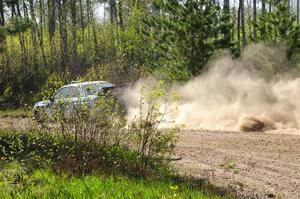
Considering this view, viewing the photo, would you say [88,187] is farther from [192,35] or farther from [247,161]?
[192,35]

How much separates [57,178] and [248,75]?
1322cm

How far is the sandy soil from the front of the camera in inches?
342

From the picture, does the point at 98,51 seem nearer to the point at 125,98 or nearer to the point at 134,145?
the point at 125,98

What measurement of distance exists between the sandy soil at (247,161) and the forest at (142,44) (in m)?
3.79

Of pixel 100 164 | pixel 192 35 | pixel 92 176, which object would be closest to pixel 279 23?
pixel 192 35

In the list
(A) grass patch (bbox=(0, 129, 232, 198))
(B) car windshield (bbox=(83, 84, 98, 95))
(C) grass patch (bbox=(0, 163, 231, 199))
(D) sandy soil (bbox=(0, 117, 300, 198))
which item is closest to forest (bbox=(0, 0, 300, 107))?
(B) car windshield (bbox=(83, 84, 98, 95))

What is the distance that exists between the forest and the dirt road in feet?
12.6

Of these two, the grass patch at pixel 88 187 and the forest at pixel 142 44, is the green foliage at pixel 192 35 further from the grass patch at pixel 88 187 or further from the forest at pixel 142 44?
the grass patch at pixel 88 187

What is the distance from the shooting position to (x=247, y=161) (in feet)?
35.2

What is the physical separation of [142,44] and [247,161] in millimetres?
26467

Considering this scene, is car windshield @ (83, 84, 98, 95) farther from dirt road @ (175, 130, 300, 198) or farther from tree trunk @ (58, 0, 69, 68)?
tree trunk @ (58, 0, 69, 68)

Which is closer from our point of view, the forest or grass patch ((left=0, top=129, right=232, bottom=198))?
grass patch ((left=0, top=129, right=232, bottom=198))

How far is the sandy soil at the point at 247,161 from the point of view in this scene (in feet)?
28.5

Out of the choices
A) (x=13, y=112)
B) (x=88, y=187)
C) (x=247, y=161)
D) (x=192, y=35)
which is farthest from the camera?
(x=13, y=112)
